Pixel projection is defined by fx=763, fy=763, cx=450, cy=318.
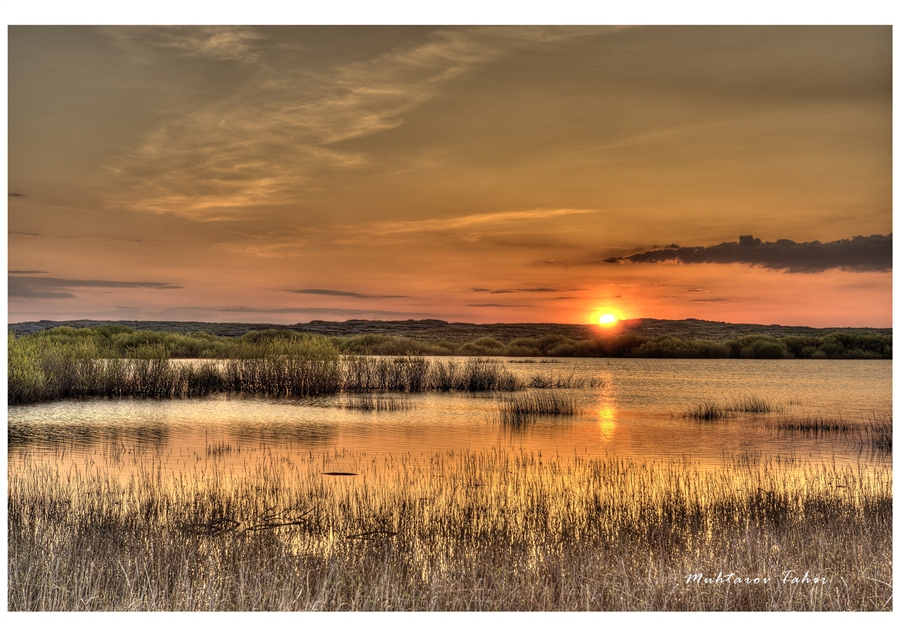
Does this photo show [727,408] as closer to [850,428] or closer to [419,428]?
[850,428]

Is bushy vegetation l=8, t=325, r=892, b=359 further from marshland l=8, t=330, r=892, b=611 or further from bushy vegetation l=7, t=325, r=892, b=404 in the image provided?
marshland l=8, t=330, r=892, b=611

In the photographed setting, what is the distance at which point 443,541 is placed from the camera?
18.2ft

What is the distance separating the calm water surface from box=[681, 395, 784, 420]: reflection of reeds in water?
276 mm

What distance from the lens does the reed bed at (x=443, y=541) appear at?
4.49 metres

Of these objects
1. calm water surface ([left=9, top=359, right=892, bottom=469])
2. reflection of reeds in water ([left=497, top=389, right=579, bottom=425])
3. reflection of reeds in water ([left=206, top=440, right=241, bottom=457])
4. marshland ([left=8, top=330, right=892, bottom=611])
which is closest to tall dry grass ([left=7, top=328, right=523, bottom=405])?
marshland ([left=8, top=330, right=892, bottom=611])

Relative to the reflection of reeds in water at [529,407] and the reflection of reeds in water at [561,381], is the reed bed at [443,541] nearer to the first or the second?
the reflection of reeds in water at [529,407]

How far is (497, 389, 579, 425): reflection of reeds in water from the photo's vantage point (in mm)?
14305

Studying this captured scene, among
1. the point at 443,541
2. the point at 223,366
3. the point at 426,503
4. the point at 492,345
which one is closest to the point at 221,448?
the point at 426,503

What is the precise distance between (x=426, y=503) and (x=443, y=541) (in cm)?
110

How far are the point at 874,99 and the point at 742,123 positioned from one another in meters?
1.92

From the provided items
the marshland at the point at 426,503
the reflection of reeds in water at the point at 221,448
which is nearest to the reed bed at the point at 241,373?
the marshland at the point at 426,503

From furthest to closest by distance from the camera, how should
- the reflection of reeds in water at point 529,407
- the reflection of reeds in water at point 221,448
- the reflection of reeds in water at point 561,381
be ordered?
1. the reflection of reeds in water at point 561,381
2. the reflection of reeds in water at point 529,407
3. the reflection of reeds in water at point 221,448

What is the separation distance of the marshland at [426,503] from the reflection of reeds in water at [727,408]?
11.7 inches

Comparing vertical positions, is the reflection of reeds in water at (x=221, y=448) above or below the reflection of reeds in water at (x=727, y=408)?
above
